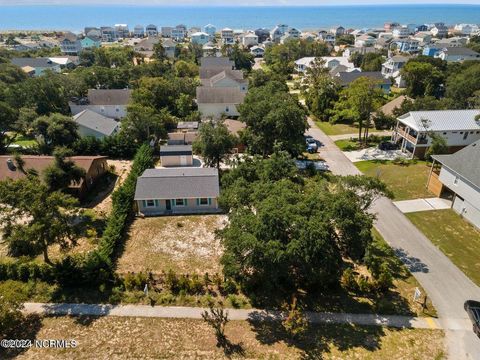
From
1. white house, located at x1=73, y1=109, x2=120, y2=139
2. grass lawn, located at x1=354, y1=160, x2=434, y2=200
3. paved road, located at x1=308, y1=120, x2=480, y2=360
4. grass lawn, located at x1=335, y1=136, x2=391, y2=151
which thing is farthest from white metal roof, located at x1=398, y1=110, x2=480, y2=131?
white house, located at x1=73, y1=109, x2=120, y2=139

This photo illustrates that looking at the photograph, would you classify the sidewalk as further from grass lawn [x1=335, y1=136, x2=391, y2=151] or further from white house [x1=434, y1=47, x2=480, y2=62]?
white house [x1=434, y1=47, x2=480, y2=62]

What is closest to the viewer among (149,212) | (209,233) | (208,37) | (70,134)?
(209,233)

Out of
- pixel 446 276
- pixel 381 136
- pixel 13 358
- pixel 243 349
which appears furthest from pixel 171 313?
pixel 381 136

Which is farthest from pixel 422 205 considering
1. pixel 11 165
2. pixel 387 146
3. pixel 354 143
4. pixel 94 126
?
pixel 11 165

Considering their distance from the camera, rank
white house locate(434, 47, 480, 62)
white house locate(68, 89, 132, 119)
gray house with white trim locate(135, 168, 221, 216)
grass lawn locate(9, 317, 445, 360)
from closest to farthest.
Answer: grass lawn locate(9, 317, 445, 360) < gray house with white trim locate(135, 168, 221, 216) < white house locate(68, 89, 132, 119) < white house locate(434, 47, 480, 62)

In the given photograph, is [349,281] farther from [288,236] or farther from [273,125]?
[273,125]

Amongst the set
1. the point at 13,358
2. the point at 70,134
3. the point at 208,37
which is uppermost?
the point at 208,37

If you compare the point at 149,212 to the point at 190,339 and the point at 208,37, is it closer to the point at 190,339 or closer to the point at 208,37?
the point at 190,339
